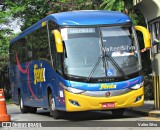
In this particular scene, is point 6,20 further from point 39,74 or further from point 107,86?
point 107,86

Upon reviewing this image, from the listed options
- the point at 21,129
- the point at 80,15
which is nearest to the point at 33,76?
the point at 80,15

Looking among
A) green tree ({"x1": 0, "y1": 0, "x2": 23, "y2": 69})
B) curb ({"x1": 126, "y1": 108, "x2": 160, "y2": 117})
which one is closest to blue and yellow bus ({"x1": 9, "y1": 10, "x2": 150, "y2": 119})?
curb ({"x1": 126, "y1": 108, "x2": 160, "y2": 117})

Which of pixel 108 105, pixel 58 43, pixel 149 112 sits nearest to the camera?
pixel 58 43

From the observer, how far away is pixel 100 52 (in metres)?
15.1

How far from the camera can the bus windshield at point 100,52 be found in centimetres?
1488

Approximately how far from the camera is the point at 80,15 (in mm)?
15891

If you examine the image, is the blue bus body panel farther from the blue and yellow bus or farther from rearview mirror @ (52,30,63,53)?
rearview mirror @ (52,30,63,53)

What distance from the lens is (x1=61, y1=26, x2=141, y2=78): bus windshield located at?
48.8 feet

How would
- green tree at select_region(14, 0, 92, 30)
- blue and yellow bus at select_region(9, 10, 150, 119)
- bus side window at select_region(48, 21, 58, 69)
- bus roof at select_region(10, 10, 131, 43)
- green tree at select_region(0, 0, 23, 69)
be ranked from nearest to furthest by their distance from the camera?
blue and yellow bus at select_region(9, 10, 150, 119), bus roof at select_region(10, 10, 131, 43), bus side window at select_region(48, 21, 58, 69), green tree at select_region(14, 0, 92, 30), green tree at select_region(0, 0, 23, 69)

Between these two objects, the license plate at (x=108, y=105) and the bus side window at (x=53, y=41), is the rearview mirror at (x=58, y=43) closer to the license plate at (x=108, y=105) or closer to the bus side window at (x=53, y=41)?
the bus side window at (x=53, y=41)

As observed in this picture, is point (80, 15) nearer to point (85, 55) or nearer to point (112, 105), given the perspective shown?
point (85, 55)

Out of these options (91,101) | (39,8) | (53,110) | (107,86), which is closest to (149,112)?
(107,86)

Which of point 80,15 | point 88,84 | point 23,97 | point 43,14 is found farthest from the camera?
point 43,14

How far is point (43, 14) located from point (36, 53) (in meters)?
18.9
